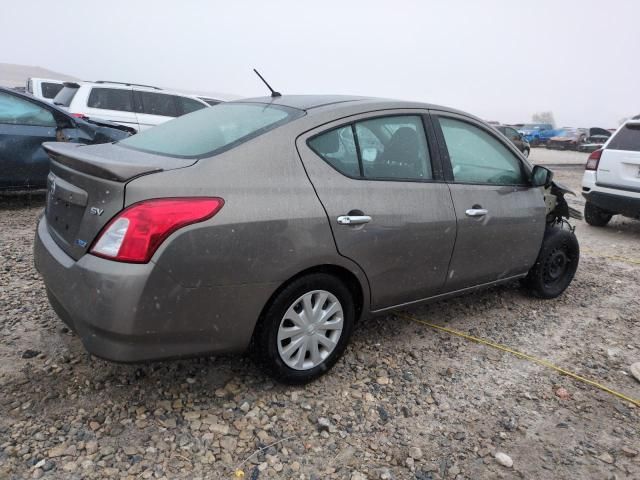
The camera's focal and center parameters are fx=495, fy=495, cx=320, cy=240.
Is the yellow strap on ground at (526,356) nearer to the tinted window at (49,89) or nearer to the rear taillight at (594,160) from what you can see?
the rear taillight at (594,160)

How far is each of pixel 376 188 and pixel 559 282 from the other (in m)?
2.39

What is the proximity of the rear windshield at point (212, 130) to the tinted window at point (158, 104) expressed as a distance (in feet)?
25.4

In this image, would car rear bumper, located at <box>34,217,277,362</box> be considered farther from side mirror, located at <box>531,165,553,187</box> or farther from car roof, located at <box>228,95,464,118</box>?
side mirror, located at <box>531,165,553,187</box>

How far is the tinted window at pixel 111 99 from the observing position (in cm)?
950

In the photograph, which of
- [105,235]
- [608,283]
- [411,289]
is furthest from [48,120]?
[608,283]

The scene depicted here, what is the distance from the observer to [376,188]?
8.84 ft

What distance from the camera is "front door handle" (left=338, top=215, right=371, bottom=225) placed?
250 cm

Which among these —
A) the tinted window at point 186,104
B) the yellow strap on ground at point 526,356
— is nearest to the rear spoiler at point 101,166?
Result: the yellow strap on ground at point 526,356

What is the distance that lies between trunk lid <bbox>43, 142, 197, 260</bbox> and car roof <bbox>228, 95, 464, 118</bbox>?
865mm

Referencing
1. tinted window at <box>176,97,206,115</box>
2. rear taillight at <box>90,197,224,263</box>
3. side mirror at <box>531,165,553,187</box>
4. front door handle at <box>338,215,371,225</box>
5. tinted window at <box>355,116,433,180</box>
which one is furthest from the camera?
tinted window at <box>176,97,206,115</box>

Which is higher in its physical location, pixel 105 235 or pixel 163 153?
pixel 163 153

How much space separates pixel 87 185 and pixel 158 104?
8.77 m

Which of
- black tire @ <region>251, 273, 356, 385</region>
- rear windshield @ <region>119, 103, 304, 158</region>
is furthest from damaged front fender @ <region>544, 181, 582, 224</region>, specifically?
rear windshield @ <region>119, 103, 304, 158</region>

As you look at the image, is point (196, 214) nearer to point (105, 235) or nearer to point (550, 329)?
point (105, 235)
